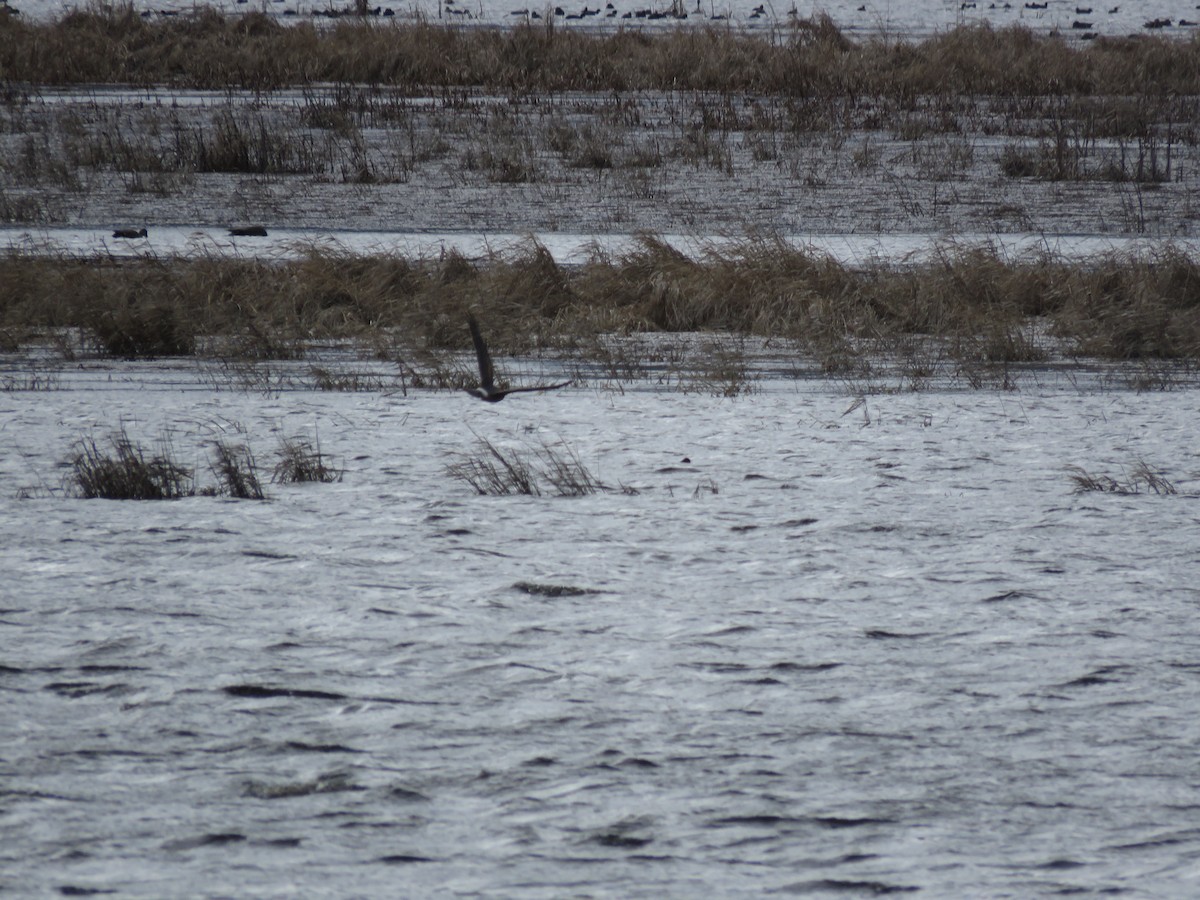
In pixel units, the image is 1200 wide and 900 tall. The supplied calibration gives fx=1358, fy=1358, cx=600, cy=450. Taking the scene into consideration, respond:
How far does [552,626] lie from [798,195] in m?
8.11

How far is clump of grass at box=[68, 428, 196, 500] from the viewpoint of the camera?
4418 millimetres

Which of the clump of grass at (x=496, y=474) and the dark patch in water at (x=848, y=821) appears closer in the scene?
the dark patch in water at (x=848, y=821)

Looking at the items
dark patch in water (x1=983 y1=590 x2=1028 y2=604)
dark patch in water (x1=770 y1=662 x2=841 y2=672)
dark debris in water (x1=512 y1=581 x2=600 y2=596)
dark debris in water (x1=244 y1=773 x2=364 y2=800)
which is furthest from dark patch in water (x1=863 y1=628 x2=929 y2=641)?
dark debris in water (x1=244 y1=773 x2=364 y2=800)

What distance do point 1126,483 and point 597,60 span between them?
14.6 metres

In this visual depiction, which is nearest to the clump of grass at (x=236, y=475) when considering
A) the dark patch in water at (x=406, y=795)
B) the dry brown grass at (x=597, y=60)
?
the dark patch in water at (x=406, y=795)

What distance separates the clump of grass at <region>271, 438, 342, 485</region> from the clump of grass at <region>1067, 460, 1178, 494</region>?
99.1 inches

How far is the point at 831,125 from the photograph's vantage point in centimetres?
1380

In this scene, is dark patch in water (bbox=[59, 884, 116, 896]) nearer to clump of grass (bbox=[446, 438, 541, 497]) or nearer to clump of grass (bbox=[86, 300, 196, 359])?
clump of grass (bbox=[446, 438, 541, 497])

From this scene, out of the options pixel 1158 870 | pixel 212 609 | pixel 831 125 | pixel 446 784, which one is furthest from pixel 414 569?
pixel 831 125

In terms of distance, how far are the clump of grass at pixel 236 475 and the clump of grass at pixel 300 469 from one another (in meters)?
0.08

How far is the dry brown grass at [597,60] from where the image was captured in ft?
54.6

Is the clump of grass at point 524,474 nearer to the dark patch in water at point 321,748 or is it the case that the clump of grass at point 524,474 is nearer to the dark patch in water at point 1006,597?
the dark patch in water at point 1006,597

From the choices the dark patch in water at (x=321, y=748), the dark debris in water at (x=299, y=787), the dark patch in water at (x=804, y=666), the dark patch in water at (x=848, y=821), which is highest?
the dark patch in water at (x=321, y=748)

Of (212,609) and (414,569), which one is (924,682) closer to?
(414,569)
